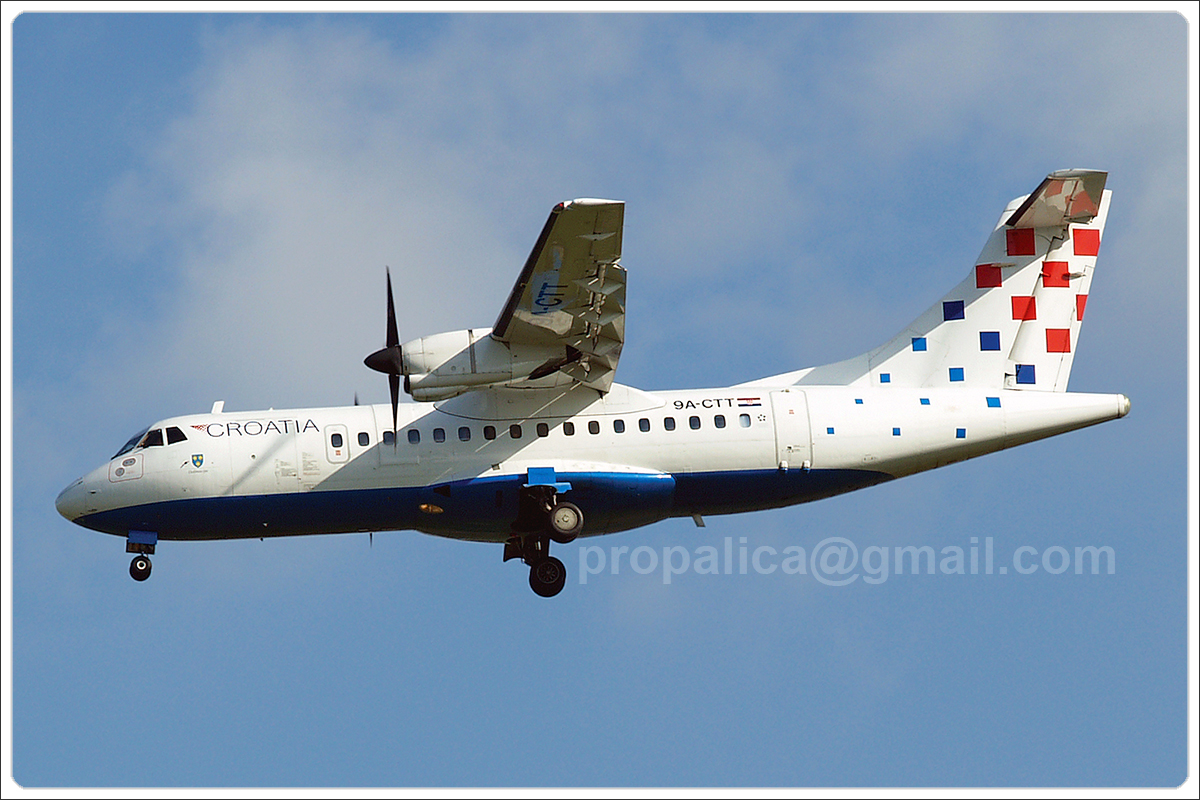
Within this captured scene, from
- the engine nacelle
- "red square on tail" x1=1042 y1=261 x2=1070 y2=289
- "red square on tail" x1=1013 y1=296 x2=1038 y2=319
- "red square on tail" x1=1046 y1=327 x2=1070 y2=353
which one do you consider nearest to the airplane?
the engine nacelle

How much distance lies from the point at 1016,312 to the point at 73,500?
16.7 meters

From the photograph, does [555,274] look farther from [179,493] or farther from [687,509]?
[179,493]

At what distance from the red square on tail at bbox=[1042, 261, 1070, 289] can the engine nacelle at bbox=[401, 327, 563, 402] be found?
9716mm

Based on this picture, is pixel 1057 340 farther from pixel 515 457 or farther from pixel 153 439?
pixel 153 439

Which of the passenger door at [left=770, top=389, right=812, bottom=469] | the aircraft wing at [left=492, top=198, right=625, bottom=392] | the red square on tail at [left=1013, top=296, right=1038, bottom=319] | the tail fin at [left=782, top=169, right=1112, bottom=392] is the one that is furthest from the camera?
the red square on tail at [left=1013, top=296, right=1038, bottom=319]

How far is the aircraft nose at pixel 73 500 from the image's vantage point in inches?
941

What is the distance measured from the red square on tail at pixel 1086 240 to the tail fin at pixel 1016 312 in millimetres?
18

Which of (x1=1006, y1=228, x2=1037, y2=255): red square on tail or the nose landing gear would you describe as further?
(x1=1006, y1=228, x2=1037, y2=255): red square on tail

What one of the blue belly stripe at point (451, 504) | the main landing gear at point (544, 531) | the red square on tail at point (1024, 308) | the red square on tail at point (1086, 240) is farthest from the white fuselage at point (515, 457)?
the red square on tail at point (1086, 240)

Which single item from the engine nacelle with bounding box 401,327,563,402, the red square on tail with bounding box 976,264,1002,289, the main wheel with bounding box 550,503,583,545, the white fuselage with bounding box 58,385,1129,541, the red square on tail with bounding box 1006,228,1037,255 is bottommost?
the main wheel with bounding box 550,503,583,545

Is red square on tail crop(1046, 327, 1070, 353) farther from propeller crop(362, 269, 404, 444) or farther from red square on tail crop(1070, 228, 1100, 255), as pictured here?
propeller crop(362, 269, 404, 444)

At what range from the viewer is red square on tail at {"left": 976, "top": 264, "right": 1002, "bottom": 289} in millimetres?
26328

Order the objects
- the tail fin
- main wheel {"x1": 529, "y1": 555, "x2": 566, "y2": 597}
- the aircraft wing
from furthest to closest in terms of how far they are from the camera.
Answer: the tail fin < main wheel {"x1": 529, "y1": 555, "x2": 566, "y2": 597} < the aircraft wing

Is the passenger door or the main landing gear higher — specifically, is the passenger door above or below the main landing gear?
above
